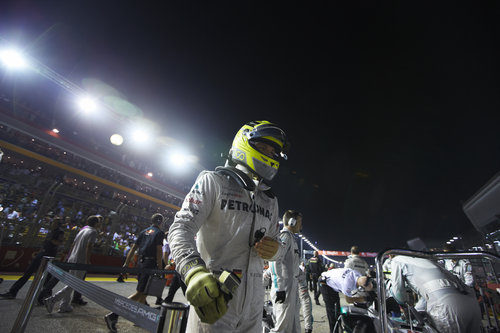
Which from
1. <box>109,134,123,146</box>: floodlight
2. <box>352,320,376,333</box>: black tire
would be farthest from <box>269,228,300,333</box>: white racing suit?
<box>109,134,123,146</box>: floodlight

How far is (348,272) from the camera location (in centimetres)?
343

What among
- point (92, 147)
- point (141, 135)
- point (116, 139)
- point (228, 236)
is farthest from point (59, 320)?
point (116, 139)

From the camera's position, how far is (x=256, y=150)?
1919 millimetres

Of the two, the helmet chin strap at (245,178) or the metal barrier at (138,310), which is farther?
the helmet chin strap at (245,178)

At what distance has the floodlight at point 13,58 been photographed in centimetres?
934

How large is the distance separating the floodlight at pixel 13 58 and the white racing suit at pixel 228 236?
1297cm

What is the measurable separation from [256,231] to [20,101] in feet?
61.7

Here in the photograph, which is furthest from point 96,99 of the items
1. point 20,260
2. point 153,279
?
point 153,279

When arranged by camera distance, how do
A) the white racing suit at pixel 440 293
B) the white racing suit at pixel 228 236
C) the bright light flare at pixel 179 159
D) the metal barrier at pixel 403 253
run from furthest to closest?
the bright light flare at pixel 179 159 → the white racing suit at pixel 440 293 → the metal barrier at pixel 403 253 → the white racing suit at pixel 228 236

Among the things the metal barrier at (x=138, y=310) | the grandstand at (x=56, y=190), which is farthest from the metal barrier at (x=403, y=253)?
the grandstand at (x=56, y=190)

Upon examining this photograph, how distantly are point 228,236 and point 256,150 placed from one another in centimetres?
75

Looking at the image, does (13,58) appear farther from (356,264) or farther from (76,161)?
(356,264)

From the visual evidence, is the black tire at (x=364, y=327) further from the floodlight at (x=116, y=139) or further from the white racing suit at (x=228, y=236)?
the floodlight at (x=116, y=139)

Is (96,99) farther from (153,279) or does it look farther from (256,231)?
(256,231)
